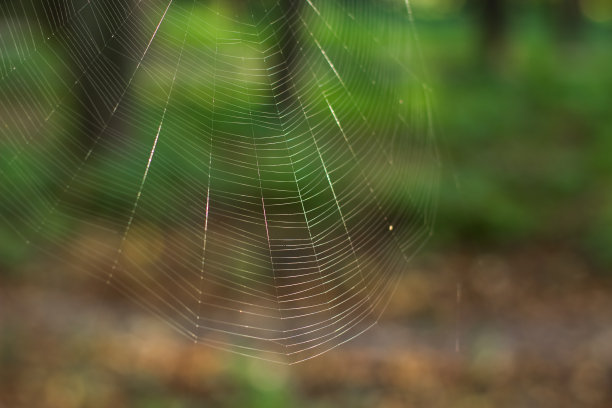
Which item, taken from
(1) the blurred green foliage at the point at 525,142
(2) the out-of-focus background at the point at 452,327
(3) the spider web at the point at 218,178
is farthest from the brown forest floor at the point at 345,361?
(1) the blurred green foliage at the point at 525,142

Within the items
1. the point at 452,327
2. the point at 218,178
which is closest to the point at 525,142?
the point at 218,178

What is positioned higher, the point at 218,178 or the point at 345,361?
the point at 218,178

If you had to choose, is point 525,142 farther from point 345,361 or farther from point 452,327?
point 345,361

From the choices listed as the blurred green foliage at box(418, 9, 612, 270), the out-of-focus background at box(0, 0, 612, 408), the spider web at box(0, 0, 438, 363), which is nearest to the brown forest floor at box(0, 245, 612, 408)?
the out-of-focus background at box(0, 0, 612, 408)

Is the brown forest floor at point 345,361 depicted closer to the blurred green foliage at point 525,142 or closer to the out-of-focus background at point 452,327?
the out-of-focus background at point 452,327

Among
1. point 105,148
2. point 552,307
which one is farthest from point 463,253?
point 105,148
